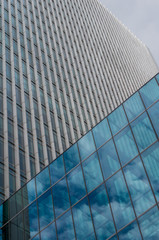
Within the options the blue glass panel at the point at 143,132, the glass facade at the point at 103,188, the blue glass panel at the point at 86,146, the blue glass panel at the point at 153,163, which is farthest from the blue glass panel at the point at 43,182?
the blue glass panel at the point at 153,163

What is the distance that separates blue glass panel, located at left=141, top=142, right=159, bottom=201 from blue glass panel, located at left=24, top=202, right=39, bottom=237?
11836 millimetres

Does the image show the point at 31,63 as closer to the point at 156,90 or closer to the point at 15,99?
the point at 15,99

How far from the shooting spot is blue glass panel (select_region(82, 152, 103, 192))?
29.4m

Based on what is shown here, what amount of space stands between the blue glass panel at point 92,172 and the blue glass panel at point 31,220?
6.27 meters

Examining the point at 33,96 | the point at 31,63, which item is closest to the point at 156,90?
the point at 33,96

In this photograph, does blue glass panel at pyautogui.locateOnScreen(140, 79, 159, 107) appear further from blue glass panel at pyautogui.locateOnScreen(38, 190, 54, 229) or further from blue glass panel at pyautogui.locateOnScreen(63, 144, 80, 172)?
blue glass panel at pyautogui.locateOnScreen(38, 190, 54, 229)

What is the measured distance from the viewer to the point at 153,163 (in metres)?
25.9

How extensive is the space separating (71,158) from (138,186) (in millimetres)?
8546

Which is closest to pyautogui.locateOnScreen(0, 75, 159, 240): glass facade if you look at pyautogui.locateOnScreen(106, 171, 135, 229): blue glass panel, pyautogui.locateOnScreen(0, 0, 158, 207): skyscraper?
pyautogui.locateOnScreen(106, 171, 135, 229): blue glass panel

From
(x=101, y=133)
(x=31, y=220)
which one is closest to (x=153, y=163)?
(x=101, y=133)

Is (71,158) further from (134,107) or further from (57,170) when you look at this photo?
(134,107)

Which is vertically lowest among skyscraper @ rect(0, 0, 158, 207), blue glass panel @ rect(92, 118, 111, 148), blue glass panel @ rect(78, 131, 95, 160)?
skyscraper @ rect(0, 0, 158, 207)

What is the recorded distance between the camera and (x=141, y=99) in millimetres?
29766

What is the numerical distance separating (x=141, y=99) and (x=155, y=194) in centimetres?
827
